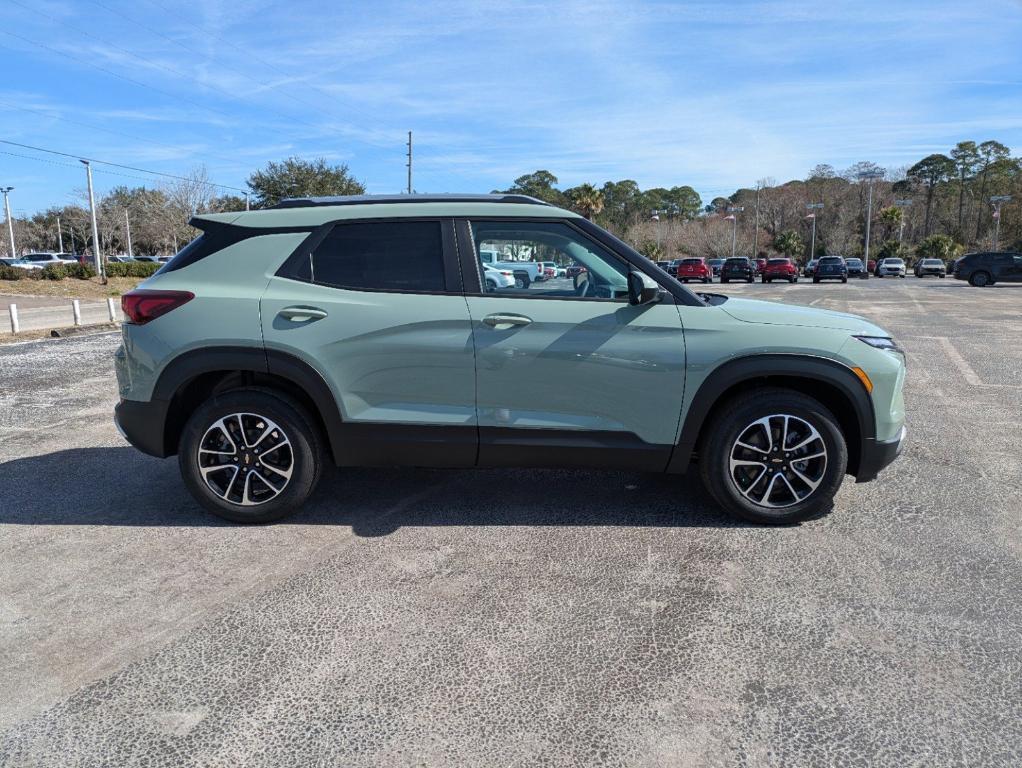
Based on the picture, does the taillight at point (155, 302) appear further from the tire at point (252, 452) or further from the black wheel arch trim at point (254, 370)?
the tire at point (252, 452)

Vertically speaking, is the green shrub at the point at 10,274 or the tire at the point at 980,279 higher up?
the green shrub at the point at 10,274

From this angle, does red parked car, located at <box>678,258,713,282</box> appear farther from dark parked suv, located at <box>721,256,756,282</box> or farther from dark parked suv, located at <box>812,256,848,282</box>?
dark parked suv, located at <box>812,256,848,282</box>

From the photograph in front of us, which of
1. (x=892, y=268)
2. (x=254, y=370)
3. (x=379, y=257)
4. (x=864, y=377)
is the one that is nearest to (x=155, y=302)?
(x=254, y=370)

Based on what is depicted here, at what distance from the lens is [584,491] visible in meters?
4.75

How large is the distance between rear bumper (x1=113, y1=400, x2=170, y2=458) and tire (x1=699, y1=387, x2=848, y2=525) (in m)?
3.03

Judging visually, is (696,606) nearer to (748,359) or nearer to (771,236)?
(748,359)

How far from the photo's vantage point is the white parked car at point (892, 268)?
54.0 meters

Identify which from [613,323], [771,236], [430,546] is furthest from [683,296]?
[771,236]

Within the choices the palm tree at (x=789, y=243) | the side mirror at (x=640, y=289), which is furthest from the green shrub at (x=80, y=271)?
the palm tree at (x=789, y=243)

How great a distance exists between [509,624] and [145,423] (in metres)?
2.44

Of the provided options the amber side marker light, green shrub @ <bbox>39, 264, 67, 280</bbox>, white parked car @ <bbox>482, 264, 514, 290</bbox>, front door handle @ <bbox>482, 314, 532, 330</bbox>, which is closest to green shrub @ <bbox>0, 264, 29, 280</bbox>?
green shrub @ <bbox>39, 264, 67, 280</bbox>

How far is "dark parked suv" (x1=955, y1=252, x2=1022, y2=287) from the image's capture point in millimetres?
34750

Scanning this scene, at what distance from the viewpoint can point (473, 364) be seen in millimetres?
3955

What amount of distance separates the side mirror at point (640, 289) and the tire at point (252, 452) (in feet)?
6.25
